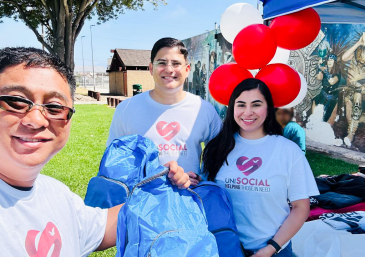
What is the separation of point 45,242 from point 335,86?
714 centimetres

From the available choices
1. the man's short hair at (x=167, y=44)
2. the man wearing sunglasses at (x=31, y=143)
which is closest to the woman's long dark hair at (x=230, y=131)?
the man's short hair at (x=167, y=44)

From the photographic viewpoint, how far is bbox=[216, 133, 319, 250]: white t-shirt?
5.49 feet

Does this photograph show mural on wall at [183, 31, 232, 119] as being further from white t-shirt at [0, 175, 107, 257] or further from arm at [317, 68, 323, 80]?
white t-shirt at [0, 175, 107, 257]

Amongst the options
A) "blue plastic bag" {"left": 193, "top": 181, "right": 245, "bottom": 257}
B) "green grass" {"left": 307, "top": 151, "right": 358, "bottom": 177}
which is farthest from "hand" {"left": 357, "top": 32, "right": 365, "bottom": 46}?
"blue plastic bag" {"left": 193, "top": 181, "right": 245, "bottom": 257}

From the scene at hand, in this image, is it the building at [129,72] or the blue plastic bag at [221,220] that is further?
the building at [129,72]

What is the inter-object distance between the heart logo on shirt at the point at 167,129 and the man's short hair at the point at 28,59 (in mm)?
1107

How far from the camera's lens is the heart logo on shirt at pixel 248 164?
1726 millimetres

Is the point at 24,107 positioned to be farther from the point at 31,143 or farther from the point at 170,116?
the point at 170,116

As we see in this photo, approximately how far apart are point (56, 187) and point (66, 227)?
0.17 meters

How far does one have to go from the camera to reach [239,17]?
2.35 meters

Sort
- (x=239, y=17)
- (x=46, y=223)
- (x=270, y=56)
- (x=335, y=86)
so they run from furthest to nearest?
(x=335, y=86)
(x=239, y=17)
(x=270, y=56)
(x=46, y=223)

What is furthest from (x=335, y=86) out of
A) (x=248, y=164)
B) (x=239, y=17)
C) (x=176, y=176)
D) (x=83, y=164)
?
(x=176, y=176)

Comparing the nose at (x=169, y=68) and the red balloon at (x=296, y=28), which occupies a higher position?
the red balloon at (x=296, y=28)

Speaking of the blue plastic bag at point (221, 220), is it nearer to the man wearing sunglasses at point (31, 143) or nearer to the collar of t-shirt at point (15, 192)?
the man wearing sunglasses at point (31, 143)
